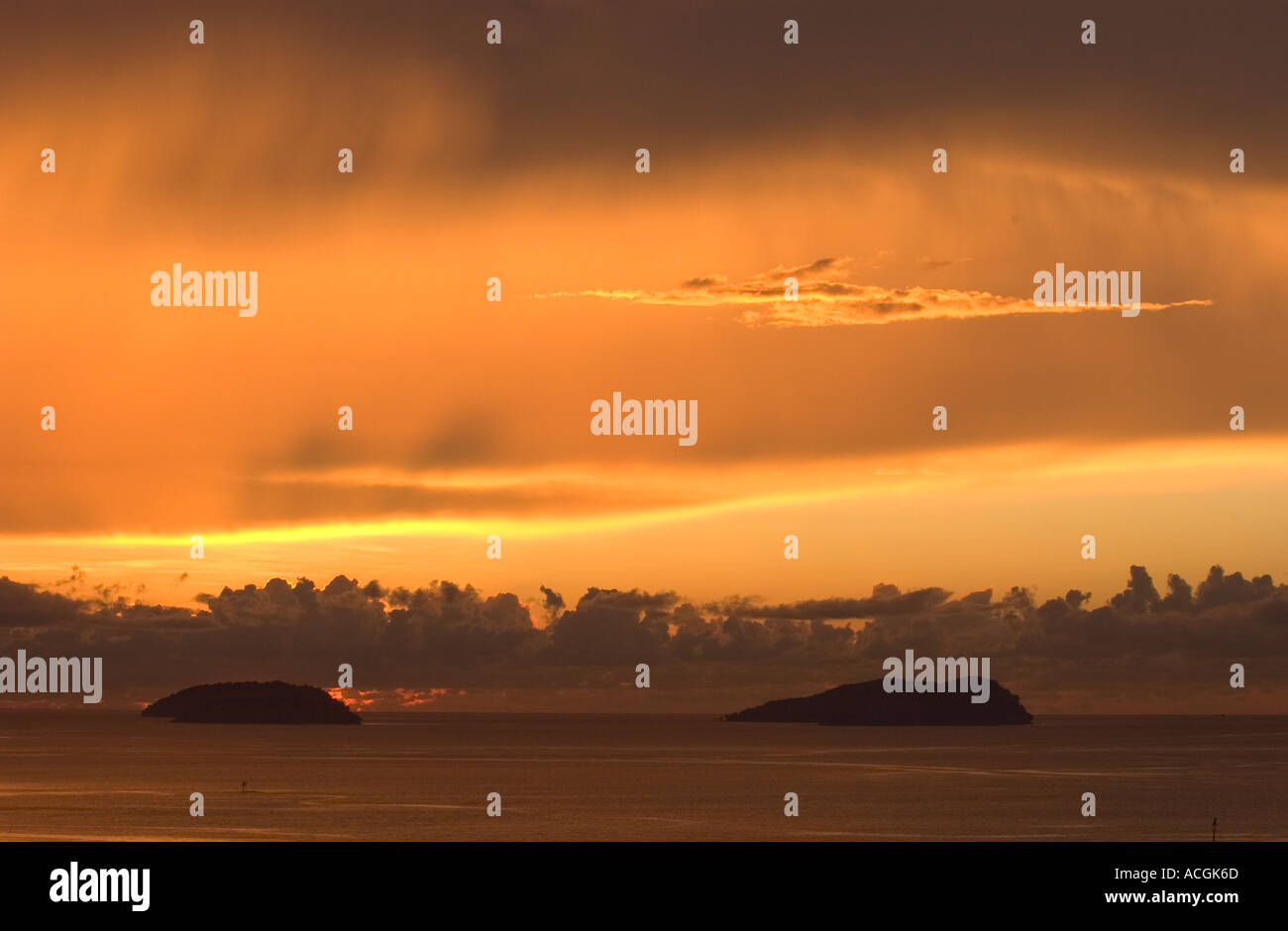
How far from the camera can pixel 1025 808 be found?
154 metres

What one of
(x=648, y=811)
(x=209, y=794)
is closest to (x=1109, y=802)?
(x=648, y=811)

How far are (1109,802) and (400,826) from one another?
80340mm

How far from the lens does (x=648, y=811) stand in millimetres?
146000
